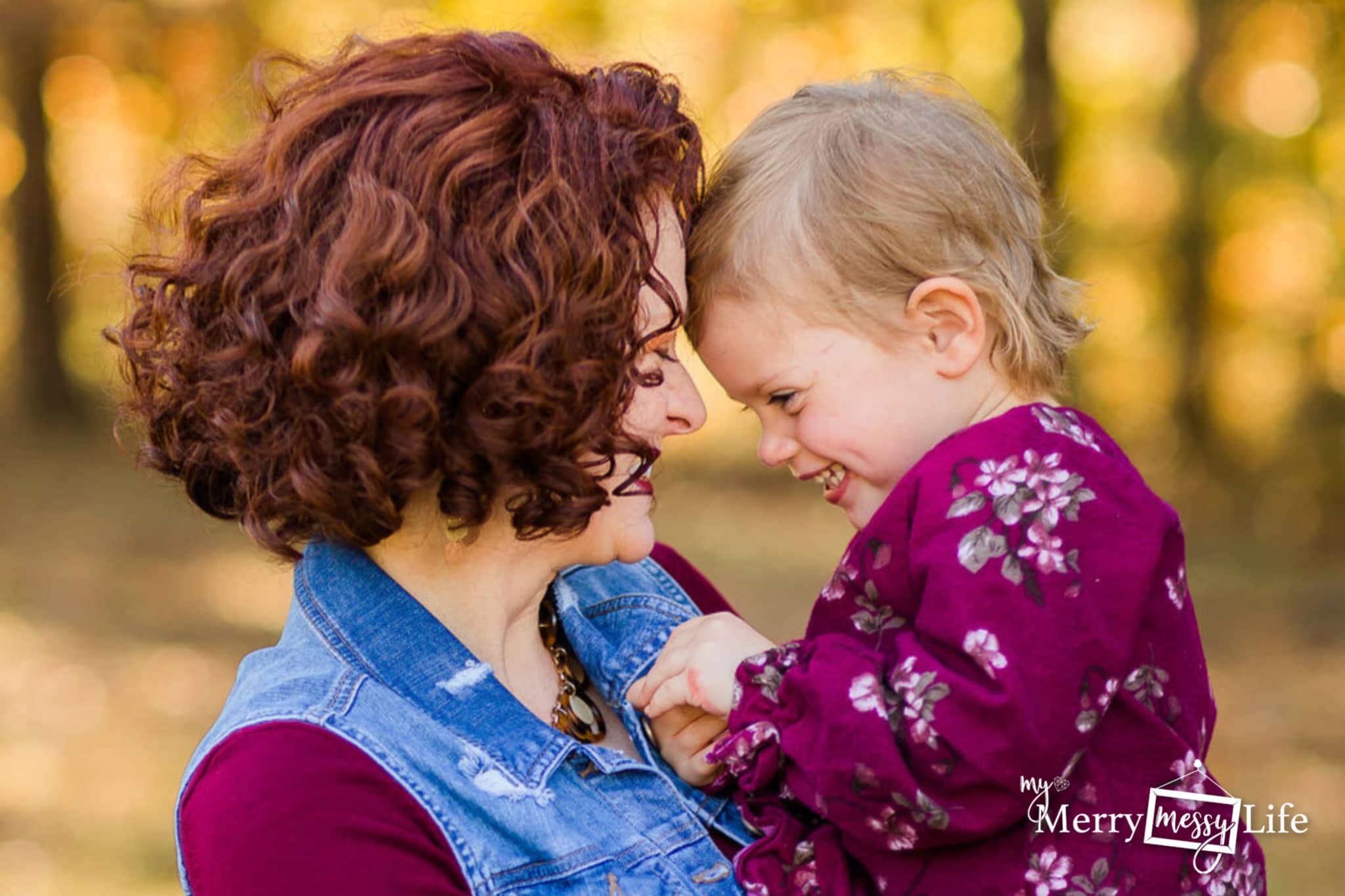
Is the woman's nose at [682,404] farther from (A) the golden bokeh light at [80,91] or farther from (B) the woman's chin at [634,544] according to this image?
(A) the golden bokeh light at [80,91]

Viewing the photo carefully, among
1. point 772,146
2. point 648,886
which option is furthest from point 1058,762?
point 772,146

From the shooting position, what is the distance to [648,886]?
1.79 metres

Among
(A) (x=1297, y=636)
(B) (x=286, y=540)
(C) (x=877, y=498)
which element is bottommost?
(A) (x=1297, y=636)

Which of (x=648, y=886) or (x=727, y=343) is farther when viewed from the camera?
(x=727, y=343)

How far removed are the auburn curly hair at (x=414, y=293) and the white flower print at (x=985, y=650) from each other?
1.70 feet

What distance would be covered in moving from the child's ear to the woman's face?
0.36 m

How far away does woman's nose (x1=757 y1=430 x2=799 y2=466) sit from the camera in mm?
2201

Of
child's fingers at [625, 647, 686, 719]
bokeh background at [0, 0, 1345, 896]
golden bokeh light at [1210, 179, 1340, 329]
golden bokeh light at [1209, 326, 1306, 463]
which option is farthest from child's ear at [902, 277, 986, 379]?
golden bokeh light at [1209, 326, 1306, 463]

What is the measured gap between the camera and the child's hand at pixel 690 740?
2031 mm

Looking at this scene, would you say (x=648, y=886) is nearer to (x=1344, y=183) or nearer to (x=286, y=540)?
(x=286, y=540)

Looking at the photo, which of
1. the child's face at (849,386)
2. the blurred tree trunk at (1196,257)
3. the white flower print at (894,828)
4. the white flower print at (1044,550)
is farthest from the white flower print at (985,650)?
the blurred tree trunk at (1196,257)

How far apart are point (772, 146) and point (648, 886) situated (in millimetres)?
1134

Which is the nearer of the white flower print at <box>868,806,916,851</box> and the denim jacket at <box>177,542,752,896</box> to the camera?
the denim jacket at <box>177,542,752,896</box>

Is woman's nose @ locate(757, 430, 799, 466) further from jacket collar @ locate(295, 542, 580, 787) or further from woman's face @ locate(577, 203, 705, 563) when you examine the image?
jacket collar @ locate(295, 542, 580, 787)
